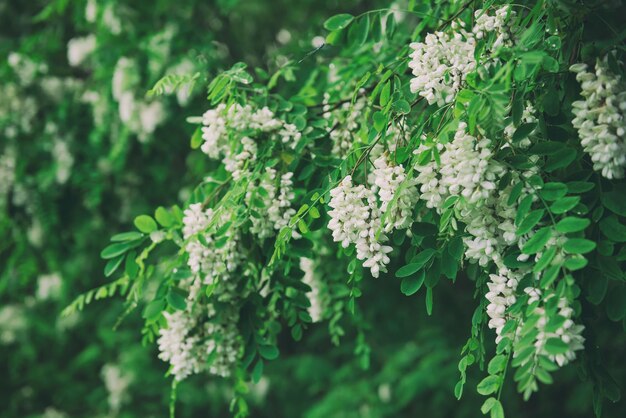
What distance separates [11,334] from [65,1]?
2.91 m

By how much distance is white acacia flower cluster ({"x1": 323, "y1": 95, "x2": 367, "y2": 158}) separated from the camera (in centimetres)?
213

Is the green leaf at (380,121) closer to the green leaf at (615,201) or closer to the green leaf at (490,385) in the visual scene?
the green leaf at (615,201)

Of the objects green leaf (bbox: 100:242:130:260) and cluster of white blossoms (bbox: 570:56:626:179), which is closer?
cluster of white blossoms (bbox: 570:56:626:179)

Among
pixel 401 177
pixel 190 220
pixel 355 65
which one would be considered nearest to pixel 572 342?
pixel 401 177

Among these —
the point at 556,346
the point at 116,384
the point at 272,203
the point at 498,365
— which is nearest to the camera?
the point at 556,346

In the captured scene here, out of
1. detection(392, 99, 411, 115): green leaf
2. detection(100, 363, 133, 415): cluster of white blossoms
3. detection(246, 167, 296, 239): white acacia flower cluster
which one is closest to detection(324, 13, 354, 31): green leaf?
detection(392, 99, 411, 115): green leaf

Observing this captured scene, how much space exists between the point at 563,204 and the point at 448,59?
49 centimetres

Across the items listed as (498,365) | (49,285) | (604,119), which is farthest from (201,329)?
(49,285)

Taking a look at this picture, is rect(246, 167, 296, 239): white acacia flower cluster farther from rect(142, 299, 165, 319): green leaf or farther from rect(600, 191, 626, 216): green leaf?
rect(600, 191, 626, 216): green leaf

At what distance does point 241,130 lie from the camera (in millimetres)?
2029

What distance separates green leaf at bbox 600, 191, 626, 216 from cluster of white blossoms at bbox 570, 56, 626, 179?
0.08m

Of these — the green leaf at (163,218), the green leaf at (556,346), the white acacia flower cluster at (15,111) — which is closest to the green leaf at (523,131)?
the green leaf at (556,346)

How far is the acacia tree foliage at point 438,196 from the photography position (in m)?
1.46

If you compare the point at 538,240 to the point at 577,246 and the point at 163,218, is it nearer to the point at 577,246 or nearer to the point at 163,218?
the point at 577,246
